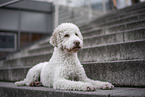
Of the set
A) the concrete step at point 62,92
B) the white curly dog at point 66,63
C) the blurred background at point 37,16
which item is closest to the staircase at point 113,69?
the concrete step at point 62,92

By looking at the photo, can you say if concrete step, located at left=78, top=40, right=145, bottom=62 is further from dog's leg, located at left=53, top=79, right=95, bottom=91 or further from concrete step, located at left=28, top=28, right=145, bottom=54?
dog's leg, located at left=53, top=79, right=95, bottom=91

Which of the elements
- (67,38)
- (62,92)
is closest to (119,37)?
(67,38)

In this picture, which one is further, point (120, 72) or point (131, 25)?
point (131, 25)

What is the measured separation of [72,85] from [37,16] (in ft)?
35.4

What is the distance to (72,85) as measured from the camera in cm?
209

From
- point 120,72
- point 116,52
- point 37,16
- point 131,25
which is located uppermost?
point 37,16

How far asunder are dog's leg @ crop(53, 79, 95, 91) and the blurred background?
8.30 metres

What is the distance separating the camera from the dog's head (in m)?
2.27

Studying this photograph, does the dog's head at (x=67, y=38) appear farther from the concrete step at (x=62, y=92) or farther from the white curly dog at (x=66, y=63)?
the concrete step at (x=62, y=92)

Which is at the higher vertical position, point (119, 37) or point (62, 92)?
point (119, 37)

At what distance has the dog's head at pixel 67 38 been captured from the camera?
2.27 m

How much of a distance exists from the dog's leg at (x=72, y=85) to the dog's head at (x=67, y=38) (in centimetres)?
45

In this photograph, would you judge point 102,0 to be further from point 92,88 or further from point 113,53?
point 92,88

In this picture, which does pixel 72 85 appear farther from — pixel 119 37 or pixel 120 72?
pixel 119 37
